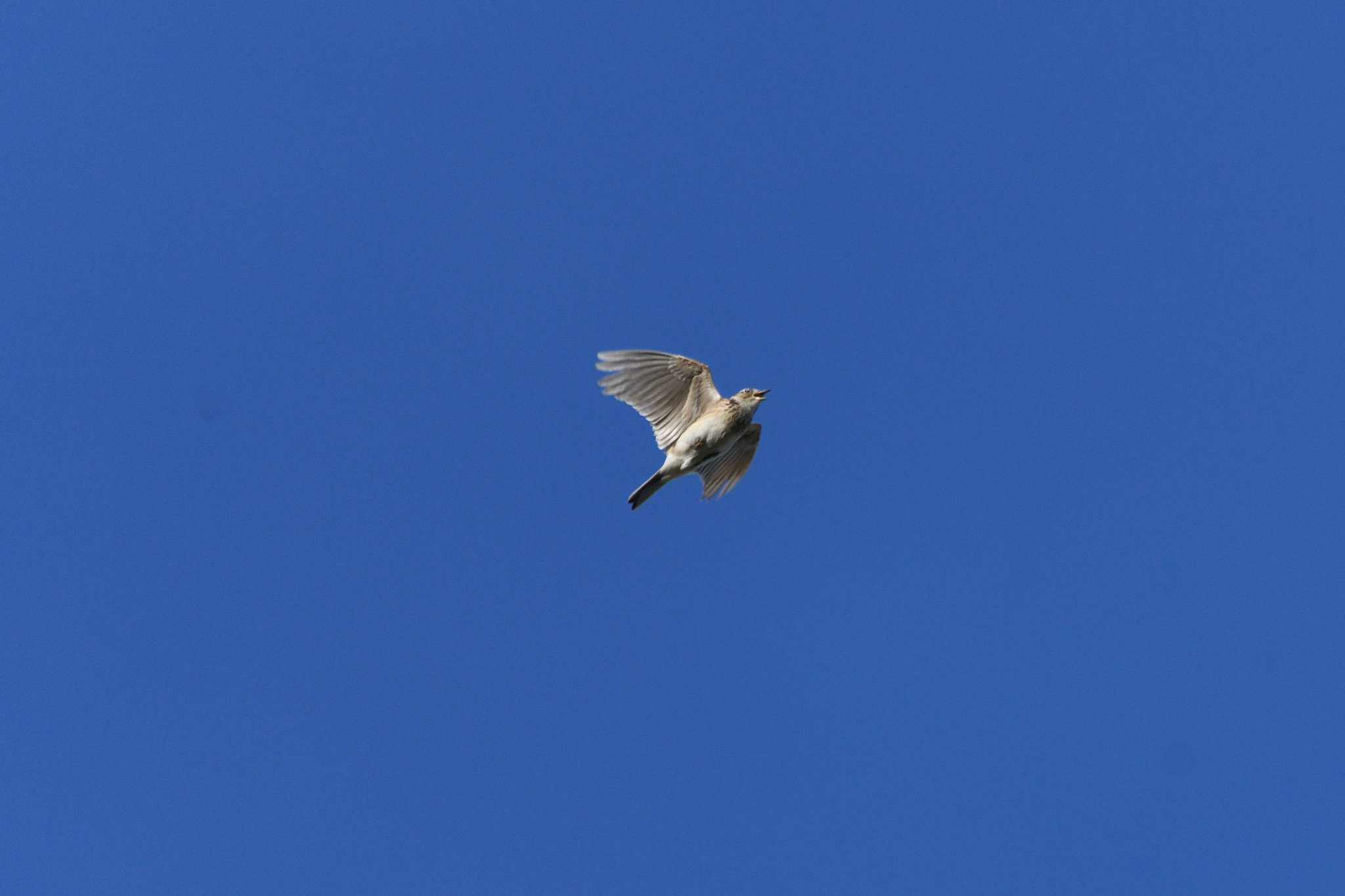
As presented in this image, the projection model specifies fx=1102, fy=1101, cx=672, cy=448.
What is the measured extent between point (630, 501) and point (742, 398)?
286 centimetres

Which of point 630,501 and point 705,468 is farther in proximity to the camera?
point 705,468

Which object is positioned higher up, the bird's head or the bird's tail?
the bird's head

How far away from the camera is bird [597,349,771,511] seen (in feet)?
66.4

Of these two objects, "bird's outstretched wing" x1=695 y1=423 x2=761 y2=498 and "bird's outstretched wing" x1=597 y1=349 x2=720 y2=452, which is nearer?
"bird's outstretched wing" x1=597 y1=349 x2=720 y2=452

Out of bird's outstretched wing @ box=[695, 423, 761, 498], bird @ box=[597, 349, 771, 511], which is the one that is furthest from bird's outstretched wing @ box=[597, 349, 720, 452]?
bird's outstretched wing @ box=[695, 423, 761, 498]

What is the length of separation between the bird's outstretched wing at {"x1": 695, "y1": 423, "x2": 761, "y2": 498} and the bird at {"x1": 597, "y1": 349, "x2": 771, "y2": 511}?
248mm

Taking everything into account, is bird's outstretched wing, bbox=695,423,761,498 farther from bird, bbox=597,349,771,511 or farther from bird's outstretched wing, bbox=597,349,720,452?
bird's outstretched wing, bbox=597,349,720,452

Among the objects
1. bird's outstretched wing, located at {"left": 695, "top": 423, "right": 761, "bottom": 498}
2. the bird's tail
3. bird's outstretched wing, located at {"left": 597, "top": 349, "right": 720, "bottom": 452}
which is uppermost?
→ bird's outstretched wing, located at {"left": 597, "top": 349, "right": 720, "bottom": 452}

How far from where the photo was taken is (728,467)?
21.6 m

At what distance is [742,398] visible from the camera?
20.5 metres

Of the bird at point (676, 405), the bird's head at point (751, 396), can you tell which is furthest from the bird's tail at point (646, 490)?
the bird's head at point (751, 396)

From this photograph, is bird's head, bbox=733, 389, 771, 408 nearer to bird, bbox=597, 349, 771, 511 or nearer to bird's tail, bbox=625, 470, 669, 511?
bird, bbox=597, 349, 771, 511

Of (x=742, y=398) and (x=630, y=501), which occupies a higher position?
(x=742, y=398)

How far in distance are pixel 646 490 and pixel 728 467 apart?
2.13 meters
